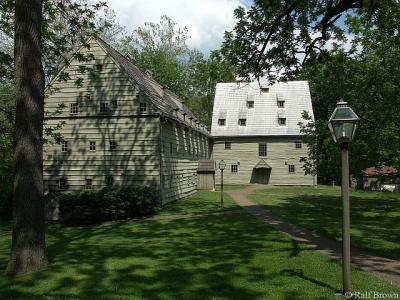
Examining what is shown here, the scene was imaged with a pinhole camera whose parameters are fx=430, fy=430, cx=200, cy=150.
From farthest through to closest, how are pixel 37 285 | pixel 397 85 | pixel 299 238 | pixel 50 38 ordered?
pixel 397 85, pixel 50 38, pixel 299 238, pixel 37 285

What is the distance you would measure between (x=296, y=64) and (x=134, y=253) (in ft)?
28.4

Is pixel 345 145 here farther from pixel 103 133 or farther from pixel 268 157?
pixel 268 157

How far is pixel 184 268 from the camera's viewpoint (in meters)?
10.1

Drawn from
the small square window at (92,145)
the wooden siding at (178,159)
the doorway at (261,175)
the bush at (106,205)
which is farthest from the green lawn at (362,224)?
the doorway at (261,175)

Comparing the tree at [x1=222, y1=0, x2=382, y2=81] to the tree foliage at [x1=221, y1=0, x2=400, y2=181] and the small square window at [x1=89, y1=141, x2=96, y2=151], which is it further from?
the small square window at [x1=89, y1=141, x2=96, y2=151]

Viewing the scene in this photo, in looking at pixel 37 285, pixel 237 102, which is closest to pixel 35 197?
pixel 37 285

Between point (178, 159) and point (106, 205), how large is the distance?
984cm

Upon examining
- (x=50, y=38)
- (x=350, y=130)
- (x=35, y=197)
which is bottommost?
(x=35, y=197)

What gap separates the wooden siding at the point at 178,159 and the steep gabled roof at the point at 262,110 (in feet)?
29.9

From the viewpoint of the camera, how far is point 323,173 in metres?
25.5

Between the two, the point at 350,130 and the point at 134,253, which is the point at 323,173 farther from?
the point at 350,130

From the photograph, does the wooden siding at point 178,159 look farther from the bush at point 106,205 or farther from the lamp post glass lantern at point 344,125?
the lamp post glass lantern at point 344,125

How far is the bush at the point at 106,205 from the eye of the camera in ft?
68.4

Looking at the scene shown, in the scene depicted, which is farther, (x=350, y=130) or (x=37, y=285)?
(x=37, y=285)
